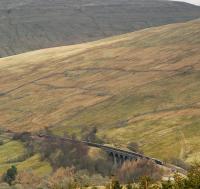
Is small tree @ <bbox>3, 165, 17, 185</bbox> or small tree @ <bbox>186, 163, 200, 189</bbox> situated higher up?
small tree @ <bbox>186, 163, 200, 189</bbox>

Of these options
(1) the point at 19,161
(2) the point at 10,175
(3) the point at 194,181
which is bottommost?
(1) the point at 19,161

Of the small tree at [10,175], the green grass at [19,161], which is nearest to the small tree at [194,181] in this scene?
the small tree at [10,175]

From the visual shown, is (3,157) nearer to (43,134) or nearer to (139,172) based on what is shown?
(43,134)

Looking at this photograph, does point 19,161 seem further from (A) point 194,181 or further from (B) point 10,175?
(A) point 194,181

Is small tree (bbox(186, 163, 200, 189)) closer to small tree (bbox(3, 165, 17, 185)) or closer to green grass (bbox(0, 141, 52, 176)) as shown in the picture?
small tree (bbox(3, 165, 17, 185))

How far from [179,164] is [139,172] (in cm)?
1671

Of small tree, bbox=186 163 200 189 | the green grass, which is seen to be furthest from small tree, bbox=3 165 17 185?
small tree, bbox=186 163 200 189

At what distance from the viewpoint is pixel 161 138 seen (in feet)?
550

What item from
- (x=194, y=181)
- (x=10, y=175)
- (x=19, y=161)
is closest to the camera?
(x=194, y=181)

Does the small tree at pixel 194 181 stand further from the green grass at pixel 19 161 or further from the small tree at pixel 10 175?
the green grass at pixel 19 161

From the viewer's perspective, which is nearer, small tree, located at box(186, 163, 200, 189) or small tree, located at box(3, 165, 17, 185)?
small tree, located at box(186, 163, 200, 189)

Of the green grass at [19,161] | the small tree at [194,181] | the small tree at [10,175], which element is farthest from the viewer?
the green grass at [19,161]

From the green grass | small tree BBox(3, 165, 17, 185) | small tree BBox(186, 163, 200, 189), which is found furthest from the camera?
the green grass

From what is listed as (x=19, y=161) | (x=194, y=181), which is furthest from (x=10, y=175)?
(x=194, y=181)
